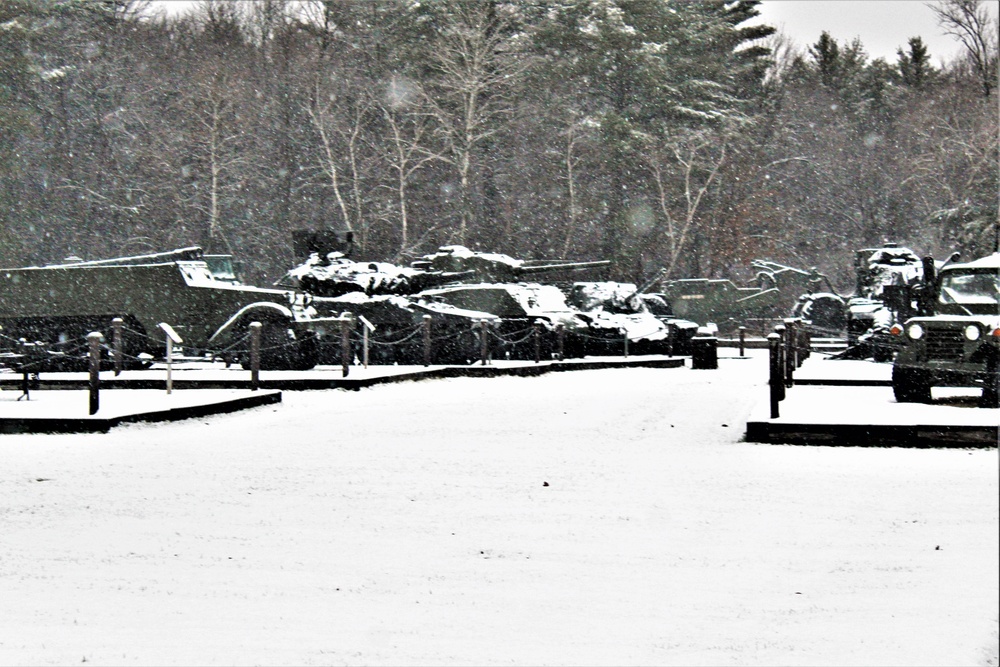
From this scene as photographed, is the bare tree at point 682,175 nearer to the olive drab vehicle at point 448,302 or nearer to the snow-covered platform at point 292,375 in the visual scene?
the olive drab vehicle at point 448,302

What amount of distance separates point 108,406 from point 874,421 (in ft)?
27.0

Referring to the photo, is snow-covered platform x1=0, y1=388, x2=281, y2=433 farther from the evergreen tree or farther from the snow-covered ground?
the evergreen tree

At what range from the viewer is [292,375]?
2123 centimetres

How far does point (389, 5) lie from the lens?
48.4 m

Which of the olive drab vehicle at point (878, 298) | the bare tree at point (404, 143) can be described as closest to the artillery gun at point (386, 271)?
the olive drab vehicle at point (878, 298)

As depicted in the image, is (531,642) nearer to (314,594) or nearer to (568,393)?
(314,594)

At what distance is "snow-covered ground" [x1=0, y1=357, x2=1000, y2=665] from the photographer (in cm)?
518

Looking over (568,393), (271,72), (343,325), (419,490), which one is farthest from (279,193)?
(419,490)

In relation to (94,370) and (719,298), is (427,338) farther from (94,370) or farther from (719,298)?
(719,298)

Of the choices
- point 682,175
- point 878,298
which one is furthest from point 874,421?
point 682,175

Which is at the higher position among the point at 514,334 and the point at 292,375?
the point at 514,334

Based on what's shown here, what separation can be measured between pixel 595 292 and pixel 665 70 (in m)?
20.4

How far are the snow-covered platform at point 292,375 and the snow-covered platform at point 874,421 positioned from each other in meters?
6.73

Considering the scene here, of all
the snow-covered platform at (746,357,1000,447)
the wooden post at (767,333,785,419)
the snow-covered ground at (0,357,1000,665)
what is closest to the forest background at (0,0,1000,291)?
the snow-covered platform at (746,357,1000,447)
